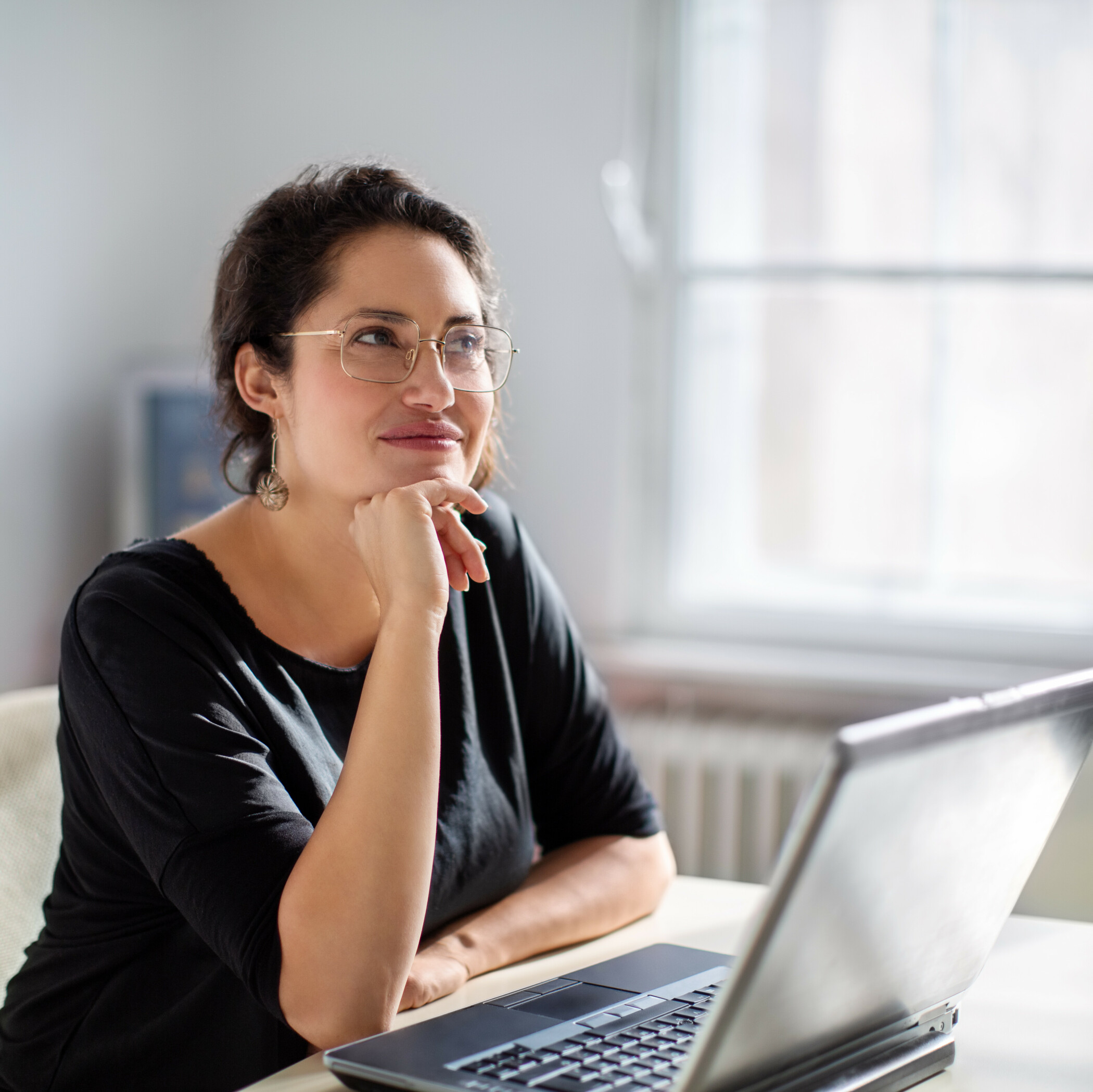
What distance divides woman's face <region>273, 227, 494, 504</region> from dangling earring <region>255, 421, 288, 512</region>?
0.18 feet

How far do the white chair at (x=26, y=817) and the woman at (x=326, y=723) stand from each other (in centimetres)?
6

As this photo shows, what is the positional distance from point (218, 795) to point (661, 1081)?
418mm

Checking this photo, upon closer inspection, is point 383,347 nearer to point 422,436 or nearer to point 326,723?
point 422,436

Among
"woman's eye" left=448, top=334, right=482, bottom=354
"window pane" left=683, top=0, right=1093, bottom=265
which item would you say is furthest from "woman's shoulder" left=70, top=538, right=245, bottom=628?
"window pane" left=683, top=0, right=1093, bottom=265

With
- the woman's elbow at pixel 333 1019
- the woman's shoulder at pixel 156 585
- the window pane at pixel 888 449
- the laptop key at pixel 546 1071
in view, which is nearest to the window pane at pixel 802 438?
the window pane at pixel 888 449

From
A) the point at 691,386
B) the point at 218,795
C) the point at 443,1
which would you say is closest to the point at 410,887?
the point at 218,795

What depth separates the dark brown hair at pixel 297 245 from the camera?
48.8 inches

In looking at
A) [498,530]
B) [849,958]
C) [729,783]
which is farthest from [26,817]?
[729,783]

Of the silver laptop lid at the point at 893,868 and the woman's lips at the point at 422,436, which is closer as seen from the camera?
the silver laptop lid at the point at 893,868

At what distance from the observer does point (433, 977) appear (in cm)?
99

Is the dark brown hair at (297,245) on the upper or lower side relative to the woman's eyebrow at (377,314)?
upper

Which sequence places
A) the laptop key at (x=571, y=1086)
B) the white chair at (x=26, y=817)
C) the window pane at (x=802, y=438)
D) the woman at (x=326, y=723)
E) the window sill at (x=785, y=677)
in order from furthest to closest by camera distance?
the window pane at (x=802, y=438) < the window sill at (x=785, y=677) < the white chair at (x=26, y=817) < the woman at (x=326, y=723) < the laptop key at (x=571, y=1086)

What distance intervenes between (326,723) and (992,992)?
631 mm

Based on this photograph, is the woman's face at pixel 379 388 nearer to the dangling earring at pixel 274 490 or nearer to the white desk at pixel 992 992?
the dangling earring at pixel 274 490
